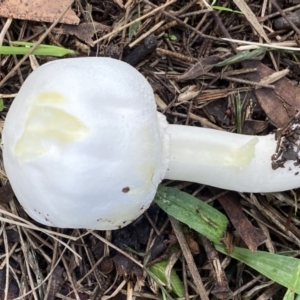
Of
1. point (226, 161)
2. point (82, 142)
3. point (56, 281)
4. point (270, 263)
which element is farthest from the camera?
point (56, 281)

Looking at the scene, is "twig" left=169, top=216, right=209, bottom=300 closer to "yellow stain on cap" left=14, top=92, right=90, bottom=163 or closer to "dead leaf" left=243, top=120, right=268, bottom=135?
"dead leaf" left=243, top=120, right=268, bottom=135

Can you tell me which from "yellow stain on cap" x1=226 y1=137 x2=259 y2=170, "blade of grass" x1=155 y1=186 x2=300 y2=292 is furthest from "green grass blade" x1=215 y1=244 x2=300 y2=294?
"yellow stain on cap" x1=226 y1=137 x2=259 y2=170

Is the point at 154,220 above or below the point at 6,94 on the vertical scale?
below

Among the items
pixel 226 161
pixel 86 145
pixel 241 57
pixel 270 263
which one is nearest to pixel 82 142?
pixel 86 145

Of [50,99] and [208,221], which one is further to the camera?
[208,221]

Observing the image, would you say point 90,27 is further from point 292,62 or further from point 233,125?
point 292,62

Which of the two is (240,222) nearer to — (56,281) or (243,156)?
(243,156)

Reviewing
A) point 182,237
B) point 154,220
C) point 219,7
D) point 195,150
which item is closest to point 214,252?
point 182,237
